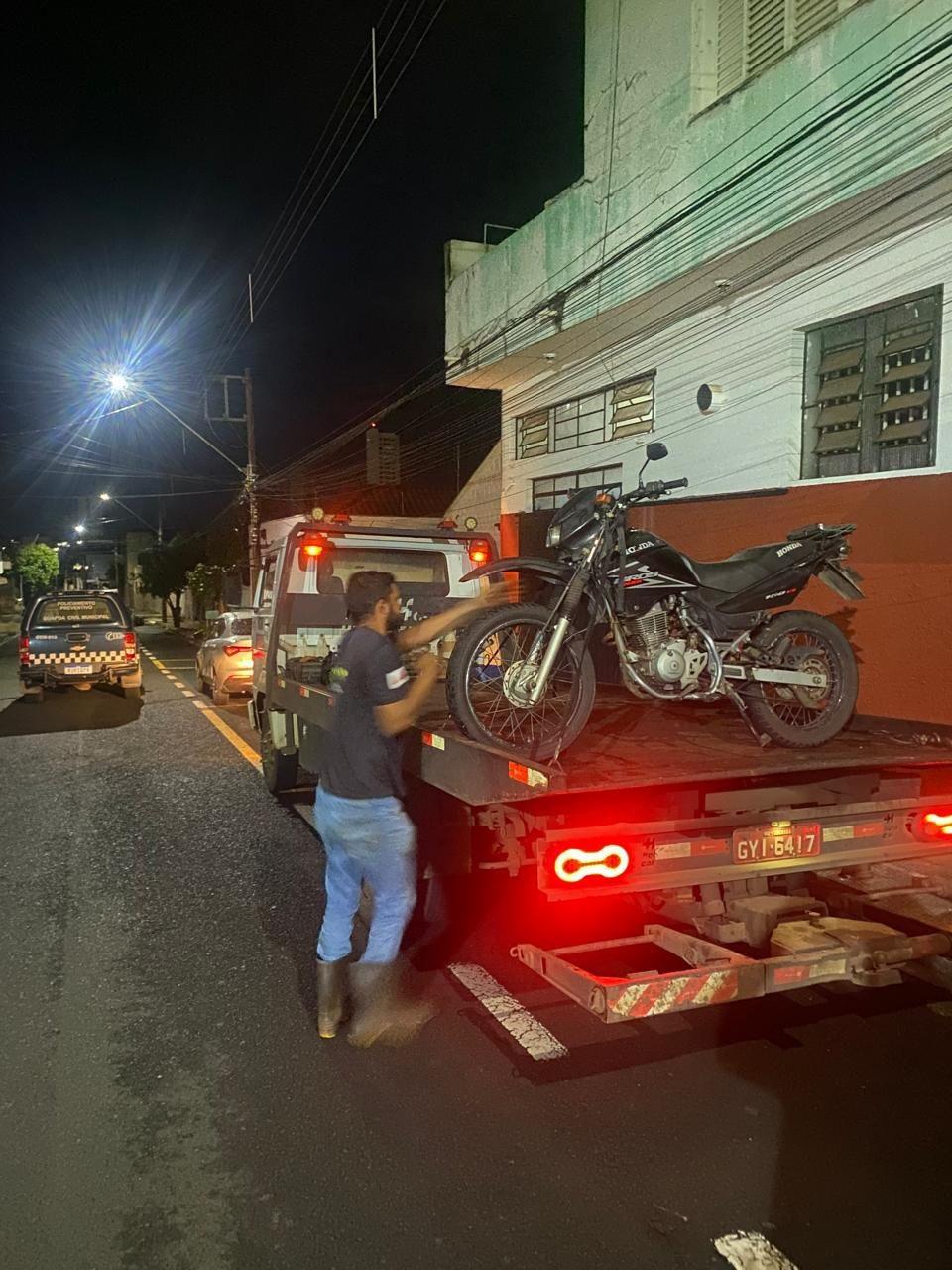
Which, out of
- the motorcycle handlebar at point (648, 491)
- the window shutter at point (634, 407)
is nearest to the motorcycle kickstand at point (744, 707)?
the motorcycle handlebar at point (648, 491)

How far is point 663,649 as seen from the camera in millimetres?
4922

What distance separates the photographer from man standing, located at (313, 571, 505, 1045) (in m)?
3.94

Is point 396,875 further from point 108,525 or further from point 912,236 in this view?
point 108,525

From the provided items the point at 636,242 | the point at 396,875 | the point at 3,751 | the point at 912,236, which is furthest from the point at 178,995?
the point at 636,242

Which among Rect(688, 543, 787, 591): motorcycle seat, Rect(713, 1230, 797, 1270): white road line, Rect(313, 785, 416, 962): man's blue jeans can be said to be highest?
Rect(688, 543, 787, 591): motorcycle seat

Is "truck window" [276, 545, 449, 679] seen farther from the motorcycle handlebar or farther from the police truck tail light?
the police truck tail light

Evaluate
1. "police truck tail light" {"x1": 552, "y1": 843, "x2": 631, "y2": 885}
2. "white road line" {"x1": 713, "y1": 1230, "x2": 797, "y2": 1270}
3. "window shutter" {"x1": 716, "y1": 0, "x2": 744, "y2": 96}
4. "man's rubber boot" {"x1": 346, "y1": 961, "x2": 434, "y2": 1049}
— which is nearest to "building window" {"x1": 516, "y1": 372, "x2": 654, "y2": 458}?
"window shutter" {"x1": 716, "y1": 0, "x2": 744, "y2": 96}

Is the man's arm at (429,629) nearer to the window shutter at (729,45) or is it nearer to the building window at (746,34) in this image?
the building window at (746,34)

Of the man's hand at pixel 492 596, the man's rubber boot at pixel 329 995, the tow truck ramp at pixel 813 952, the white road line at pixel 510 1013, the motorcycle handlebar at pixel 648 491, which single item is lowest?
the white road line at pixel 510 1013

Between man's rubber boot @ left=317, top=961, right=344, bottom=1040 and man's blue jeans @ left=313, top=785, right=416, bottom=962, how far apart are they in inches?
2.1

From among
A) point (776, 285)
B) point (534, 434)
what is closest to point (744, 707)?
point (776, 285)

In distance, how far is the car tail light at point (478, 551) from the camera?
26.3 feet

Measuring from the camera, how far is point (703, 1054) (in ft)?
12.7

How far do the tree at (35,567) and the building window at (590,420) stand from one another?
5109 cm
